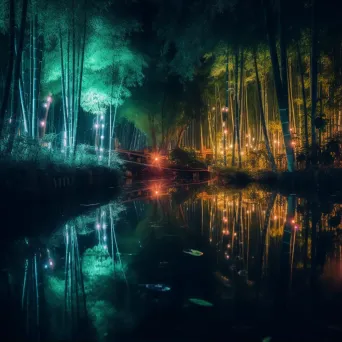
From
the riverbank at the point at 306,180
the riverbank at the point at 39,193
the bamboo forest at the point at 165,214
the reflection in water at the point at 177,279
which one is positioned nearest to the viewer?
the reflection in water at the point at 177,279

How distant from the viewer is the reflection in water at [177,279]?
2.40 metres

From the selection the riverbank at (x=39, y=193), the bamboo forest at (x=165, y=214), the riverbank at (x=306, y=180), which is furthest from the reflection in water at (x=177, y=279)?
the riverbank at (x=306, y=180)

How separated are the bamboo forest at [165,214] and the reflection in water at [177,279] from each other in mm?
14

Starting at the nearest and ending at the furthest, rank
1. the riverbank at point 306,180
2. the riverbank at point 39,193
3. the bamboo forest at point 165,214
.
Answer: the bamboo forest at point 165,214 < the riverbank at point 39,193 < the riverbank at point 306,180

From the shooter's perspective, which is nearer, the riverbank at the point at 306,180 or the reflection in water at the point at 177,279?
the reflection in water at the point at 177,279

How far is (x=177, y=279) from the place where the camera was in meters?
3.28

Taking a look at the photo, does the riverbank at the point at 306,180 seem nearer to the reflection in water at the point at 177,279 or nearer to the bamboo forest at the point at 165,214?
the bamboo forest at the point at 165,214

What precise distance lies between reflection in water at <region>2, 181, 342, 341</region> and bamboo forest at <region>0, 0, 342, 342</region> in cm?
1

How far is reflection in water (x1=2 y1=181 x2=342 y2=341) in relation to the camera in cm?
240

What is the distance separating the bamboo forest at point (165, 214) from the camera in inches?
99.7

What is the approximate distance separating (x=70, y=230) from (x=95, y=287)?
2494mm

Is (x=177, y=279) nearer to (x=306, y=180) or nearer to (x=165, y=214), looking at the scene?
(x=165, y=214)

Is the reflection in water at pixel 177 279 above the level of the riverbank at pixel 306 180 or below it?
below

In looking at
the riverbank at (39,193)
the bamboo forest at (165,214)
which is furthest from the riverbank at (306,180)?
the riverbank at (39,193)
